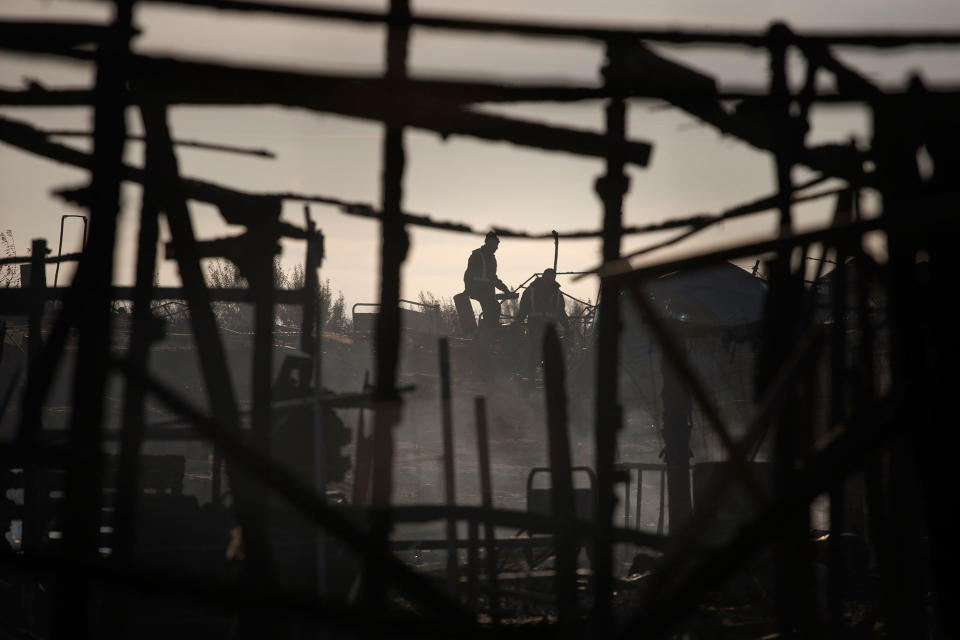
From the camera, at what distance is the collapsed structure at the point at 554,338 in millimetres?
3697

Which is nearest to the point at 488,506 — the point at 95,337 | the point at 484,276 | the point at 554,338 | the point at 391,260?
the point at 554,338

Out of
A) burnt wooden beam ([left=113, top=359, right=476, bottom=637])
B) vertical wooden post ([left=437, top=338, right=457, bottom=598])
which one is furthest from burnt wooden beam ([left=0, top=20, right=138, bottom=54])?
vertical wooden post ([left=437, top=338, right=457, bottom=598])

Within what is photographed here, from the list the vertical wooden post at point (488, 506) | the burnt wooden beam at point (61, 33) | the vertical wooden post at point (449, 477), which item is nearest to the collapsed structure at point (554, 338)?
the burnt wooden beam at point (61, 33)

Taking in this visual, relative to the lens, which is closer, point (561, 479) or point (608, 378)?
point (608, 378)

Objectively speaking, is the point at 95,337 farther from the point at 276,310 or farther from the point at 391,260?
the point at 276,310

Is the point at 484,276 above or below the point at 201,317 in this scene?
above

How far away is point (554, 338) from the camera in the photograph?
7191 mm

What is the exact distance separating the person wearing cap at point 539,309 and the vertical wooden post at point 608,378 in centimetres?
2057

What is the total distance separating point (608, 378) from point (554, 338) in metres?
0.99

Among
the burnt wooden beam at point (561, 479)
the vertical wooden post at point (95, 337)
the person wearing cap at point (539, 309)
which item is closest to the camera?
the vertical wooden post at point (95, 337)

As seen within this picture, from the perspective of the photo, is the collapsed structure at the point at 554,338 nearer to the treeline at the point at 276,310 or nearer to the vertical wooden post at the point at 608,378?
the vertical wooden post at the point at 608,378

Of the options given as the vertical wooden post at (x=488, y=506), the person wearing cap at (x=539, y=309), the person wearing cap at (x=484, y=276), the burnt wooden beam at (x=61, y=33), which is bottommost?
the vertical wooden post at (x=488, y=506)

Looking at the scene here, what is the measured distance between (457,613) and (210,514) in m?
5.73

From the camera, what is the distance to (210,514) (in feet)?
28.9
